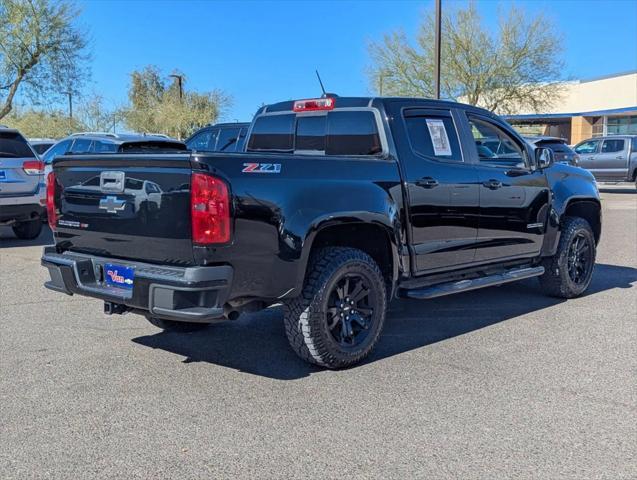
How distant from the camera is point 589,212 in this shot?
747 centimetres

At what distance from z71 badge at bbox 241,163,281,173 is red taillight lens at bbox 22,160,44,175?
23.0ft

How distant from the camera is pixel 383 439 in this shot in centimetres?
359

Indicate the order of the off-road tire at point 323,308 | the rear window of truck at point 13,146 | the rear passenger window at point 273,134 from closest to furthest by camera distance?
the off-road tire at point 323,308 → the rear passenger window at point 273,134 → the rear window of truck at point 13,146

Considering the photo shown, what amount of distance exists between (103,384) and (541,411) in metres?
2.80

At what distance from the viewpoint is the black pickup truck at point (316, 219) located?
156 inches

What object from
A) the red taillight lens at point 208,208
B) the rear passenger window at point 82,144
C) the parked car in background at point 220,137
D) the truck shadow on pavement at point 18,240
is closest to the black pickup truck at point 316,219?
the red taillight lens at point 208,208

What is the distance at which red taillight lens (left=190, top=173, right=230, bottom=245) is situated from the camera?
3.87 m

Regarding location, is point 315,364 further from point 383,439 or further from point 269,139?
point 269,139

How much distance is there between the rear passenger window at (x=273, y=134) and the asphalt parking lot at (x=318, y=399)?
5.21 feet

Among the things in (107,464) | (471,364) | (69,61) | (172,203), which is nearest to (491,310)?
(471,364)

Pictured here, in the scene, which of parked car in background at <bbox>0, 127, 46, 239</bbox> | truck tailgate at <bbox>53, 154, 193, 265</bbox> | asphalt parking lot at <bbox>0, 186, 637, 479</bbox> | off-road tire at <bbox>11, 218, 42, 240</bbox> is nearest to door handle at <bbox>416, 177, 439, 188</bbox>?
asphalt parking lot at <bbox>0, 186, 637, 479</bbox>

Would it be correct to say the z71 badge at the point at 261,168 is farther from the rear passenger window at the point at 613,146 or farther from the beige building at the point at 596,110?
the beige building at the point at 596,110

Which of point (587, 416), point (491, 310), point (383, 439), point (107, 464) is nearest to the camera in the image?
point (107, 464)

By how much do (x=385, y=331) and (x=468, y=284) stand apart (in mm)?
818
